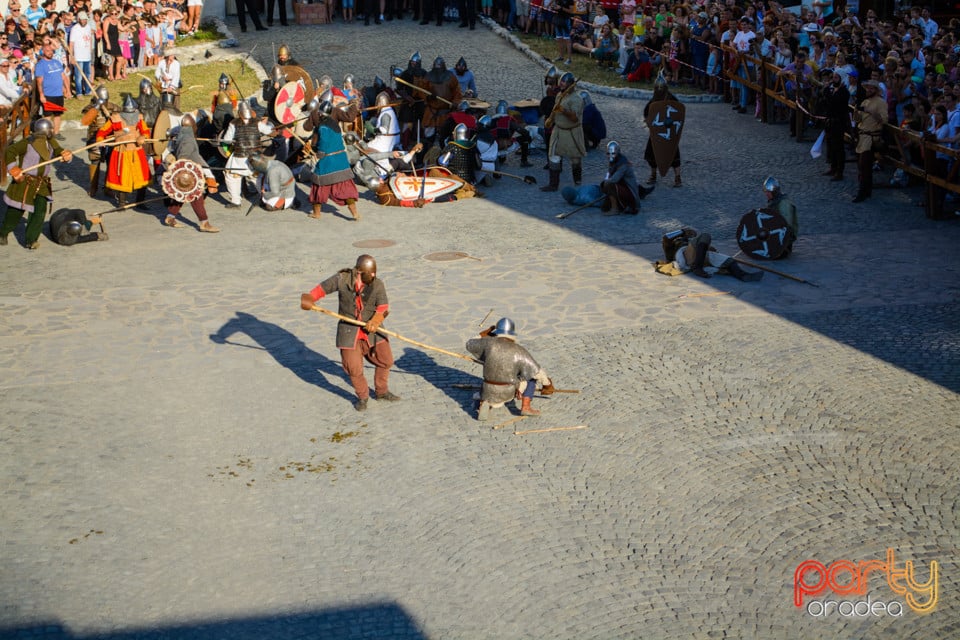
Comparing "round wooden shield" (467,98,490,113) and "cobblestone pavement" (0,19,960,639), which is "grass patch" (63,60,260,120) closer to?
"round wooden shield" (467,98,490,113)

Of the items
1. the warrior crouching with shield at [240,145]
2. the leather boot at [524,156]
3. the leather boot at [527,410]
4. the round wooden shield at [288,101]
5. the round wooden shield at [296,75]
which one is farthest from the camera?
the round wooden shield at [296,75]

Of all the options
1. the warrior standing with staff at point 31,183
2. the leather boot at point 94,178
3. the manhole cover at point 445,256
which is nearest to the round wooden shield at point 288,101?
the leather boot at point 94,178

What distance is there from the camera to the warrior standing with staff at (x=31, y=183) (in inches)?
559

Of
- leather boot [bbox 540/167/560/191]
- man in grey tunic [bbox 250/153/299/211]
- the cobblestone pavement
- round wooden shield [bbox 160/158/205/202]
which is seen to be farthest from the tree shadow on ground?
leather boot [bbox 540/167/560/191]

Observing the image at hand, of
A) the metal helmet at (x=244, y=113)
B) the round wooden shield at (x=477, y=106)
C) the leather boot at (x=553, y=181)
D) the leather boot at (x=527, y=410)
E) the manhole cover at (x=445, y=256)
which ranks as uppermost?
the metal helmet at (x=244, y=113)

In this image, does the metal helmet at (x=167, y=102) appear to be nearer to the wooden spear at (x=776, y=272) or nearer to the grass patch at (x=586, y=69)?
the wooden spear at (x=776, y=272)

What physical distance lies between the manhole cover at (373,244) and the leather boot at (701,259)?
3.85 meters

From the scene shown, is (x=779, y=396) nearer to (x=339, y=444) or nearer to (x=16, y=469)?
(x=339, y=444)

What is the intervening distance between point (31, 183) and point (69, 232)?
0.79 meters

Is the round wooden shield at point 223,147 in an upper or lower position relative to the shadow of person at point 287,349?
upper

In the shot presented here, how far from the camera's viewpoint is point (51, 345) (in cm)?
1145

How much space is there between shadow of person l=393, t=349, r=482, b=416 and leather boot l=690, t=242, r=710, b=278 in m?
3.61

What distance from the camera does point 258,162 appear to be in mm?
16312

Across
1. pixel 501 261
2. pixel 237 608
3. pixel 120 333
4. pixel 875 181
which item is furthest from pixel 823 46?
pixel 237 608
